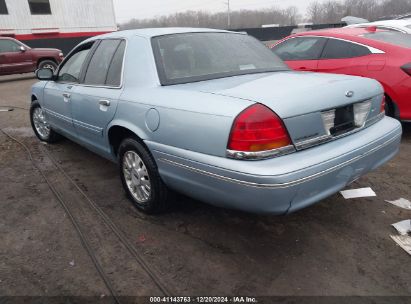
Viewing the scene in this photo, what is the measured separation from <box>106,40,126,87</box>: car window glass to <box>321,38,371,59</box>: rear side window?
325cm

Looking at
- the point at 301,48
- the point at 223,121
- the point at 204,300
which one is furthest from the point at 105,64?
the point at 301,48

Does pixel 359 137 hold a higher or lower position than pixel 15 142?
higher

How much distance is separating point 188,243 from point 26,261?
3.90 feet

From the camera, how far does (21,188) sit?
152 inches

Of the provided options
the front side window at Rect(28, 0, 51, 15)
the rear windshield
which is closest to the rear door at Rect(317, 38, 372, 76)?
the rear windshield

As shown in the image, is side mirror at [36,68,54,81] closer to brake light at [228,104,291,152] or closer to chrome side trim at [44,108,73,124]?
chrome side trim at [44,108,73,124]

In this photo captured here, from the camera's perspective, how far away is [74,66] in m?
4.14

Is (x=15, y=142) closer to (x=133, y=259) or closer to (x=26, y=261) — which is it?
(x=26, y=261)

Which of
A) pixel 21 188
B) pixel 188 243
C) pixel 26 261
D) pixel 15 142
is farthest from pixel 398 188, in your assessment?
pixel 15 142

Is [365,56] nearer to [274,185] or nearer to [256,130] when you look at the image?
[256,130]

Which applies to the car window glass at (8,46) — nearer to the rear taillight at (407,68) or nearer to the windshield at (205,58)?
the windshield at (205,58)

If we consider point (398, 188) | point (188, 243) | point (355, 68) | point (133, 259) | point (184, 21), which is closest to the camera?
point (133, 259)

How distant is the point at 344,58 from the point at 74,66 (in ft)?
11.8

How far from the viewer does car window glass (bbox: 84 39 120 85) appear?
344cm
